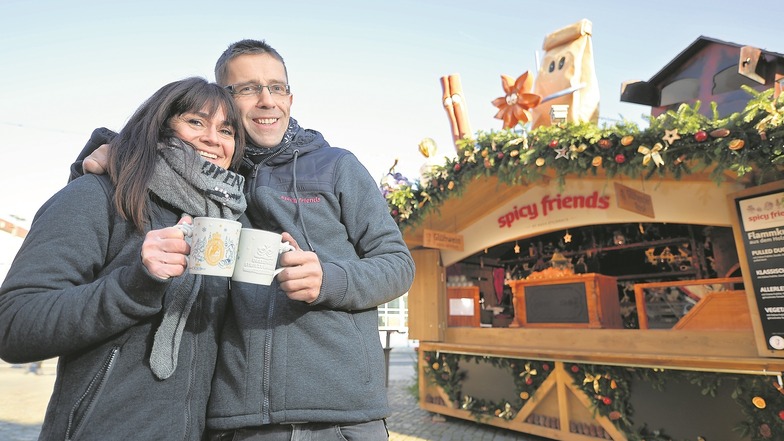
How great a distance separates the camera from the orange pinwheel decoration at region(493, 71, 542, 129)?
20.0 ft

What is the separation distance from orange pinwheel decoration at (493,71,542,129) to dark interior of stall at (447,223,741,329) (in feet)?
6.69

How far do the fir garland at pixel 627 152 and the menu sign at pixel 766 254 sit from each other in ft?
0.83

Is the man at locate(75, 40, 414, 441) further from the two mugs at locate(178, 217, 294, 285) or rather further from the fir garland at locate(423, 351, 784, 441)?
the fir garland at locate(423, 351, 784, 441)

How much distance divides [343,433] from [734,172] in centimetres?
464

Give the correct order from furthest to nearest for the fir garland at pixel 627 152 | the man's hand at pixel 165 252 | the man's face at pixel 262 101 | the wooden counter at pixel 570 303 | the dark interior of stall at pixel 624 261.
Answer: the dark interior of stall at pixel 624 261, the wooden counter at pixel 570 303, the fir garland at pixel 627 152, the man's face at pixel 262 101, the man's hand at pixel 165 252

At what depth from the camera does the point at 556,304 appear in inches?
223

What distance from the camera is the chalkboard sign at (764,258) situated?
3.71 m

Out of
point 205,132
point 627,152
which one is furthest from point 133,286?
point 627,152

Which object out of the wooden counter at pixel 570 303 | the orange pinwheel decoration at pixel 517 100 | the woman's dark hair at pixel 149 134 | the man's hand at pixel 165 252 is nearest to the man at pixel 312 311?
the woman's dark hair at pixel 149 134

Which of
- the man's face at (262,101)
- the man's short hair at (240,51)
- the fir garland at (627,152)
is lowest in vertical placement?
the man's face at (262,101)

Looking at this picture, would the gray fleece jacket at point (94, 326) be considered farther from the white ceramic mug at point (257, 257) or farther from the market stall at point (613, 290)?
the market stall at point (613, 290)

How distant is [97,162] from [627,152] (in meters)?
4.09

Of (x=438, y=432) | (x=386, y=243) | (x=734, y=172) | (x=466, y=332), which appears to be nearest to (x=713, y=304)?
(x=734, y=172)

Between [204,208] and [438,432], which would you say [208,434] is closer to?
[204,208]
